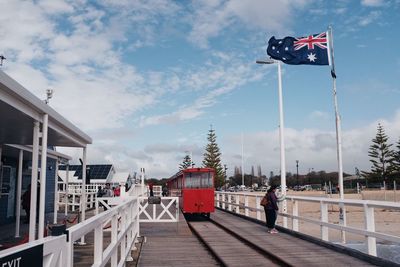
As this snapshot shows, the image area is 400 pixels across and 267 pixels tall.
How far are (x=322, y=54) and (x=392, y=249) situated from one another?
743 cm

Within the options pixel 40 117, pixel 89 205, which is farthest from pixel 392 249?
pixel 89 205

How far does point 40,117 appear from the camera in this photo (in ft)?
25.8

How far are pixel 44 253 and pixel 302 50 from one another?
51.5ft

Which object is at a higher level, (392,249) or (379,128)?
(379,128)

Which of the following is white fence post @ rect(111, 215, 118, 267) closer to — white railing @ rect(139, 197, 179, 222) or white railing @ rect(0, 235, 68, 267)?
white railing @ rect(0, 235, 68, 267)

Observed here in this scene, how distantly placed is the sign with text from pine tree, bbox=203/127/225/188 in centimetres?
7665

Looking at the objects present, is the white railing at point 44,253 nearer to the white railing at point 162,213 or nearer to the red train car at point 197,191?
the white railing at point 162,213

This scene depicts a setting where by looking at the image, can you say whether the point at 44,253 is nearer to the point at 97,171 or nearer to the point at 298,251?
the point at 298,251

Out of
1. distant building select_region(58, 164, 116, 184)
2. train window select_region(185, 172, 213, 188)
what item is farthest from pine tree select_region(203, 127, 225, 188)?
train window select_region(185, 172, 213, 188)

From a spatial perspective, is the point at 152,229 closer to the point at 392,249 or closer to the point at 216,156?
the point at 392,249

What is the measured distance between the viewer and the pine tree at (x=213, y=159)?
7956 cm

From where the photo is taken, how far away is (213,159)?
80.6m

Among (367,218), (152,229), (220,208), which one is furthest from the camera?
(220,208)

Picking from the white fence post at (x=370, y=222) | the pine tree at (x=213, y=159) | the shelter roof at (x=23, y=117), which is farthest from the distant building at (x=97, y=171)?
the white fence post at (x=370, y=222)
